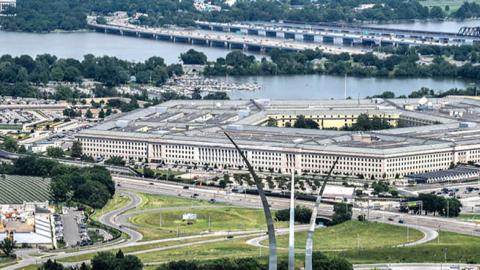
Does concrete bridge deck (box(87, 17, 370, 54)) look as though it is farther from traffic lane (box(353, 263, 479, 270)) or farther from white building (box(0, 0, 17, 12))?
traffic lane (box(353, 263, 479, 270))

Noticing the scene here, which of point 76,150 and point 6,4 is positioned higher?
point 76,150

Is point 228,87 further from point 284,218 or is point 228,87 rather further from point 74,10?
point 74,10

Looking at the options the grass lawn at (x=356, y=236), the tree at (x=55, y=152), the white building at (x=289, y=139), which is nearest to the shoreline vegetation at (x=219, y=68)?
the white building at (x=289, y=139)

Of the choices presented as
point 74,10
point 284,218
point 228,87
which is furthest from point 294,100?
point 74,10

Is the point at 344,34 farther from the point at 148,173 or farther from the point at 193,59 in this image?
the point at 148,173

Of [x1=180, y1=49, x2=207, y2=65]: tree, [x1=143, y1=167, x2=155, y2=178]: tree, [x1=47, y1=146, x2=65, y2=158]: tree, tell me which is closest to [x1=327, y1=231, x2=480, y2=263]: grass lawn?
[x1=143, y1=167, x2=155, y2=178]: tree

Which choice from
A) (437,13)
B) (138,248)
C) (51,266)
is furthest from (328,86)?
(437,13)
